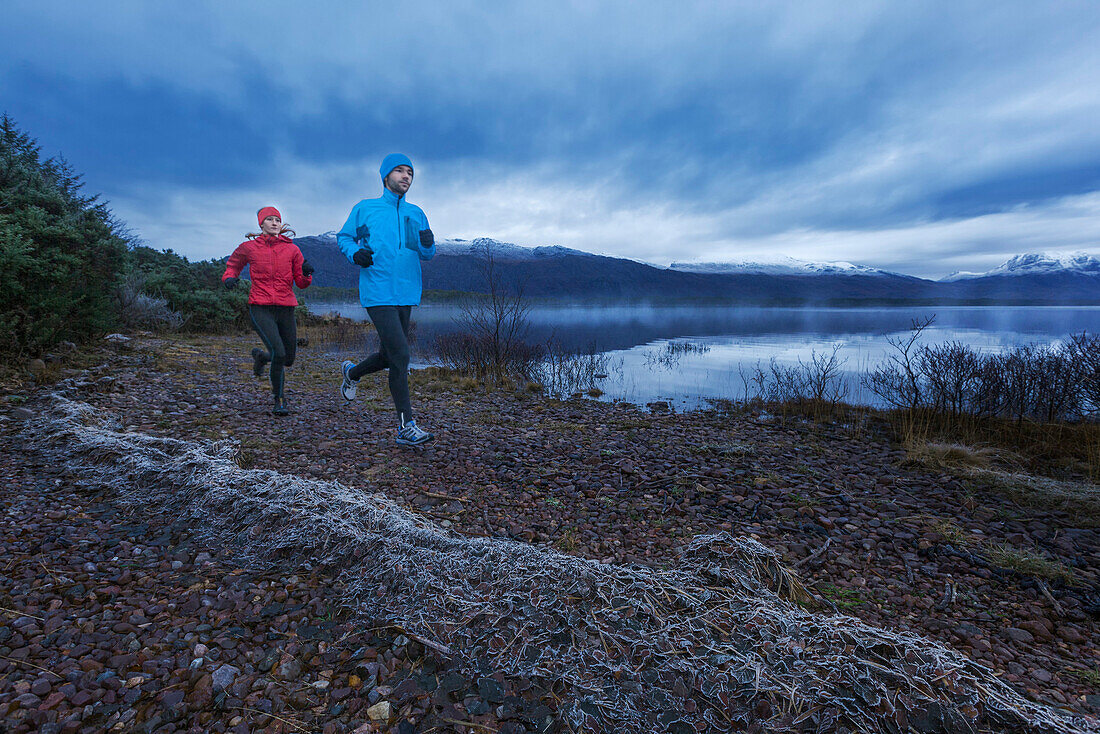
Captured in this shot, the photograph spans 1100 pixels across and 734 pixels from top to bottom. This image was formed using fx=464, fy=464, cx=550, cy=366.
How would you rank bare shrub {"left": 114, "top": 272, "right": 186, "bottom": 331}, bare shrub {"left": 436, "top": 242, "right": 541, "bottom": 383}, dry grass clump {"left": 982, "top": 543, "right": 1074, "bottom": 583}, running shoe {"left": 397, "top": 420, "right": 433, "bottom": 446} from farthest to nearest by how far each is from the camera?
bare shrub {"left": 114, "top": 272, "right": 186, "bottom": 331}
bare shrub {"left": 436, "top": 242, "right": 541, "bottom": 383}
running shoe {"left": 397, "top": 420, "right": 433, "bottom": 446}
dry grass clump {"left": 982, "top": 543, "right": 1074, "bottom": 583}

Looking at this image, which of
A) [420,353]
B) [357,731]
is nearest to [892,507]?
[357,731]

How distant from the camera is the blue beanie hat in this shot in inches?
170

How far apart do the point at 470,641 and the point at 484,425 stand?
4.15 m

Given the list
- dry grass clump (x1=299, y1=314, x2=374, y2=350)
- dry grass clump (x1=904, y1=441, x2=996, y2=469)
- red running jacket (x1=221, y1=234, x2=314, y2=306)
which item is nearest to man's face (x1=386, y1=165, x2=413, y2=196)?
red running jacket (x1=221, y1=234, x2=314, y2=306)

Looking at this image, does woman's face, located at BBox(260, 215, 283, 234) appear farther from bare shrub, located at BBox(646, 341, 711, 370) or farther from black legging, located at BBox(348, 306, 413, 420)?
bare shrub, located at BBox(646, 341, 711, 370)

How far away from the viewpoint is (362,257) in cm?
413

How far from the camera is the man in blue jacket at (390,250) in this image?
4.26 m

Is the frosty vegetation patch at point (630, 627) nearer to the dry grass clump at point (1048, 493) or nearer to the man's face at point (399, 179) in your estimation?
the man's face at point (399, 179)

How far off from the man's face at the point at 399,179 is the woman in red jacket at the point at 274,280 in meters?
1.75

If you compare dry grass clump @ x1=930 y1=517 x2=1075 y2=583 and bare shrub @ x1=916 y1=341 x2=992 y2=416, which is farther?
bare shrub @ x1=916 y1=341 x2=992 y2=416

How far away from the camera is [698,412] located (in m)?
8.37

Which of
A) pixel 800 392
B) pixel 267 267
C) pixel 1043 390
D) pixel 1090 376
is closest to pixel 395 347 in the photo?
pixel 267 267

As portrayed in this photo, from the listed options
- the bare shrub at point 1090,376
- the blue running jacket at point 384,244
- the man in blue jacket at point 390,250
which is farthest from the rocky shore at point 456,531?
the bare shrub at point 1090,376

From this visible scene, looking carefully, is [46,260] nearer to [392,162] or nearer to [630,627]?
[392,162]
